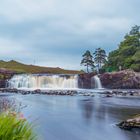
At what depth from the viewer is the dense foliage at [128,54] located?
91975 millimetres

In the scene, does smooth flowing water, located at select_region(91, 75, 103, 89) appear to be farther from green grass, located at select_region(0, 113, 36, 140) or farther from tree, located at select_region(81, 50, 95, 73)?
green grass, located at select_region(0, 113, 36, 140)

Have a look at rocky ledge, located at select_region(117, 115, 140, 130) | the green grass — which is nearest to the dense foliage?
rocky ledge, located at select_region(117, 115, 140, 130)

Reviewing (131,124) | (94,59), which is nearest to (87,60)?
(94,59)

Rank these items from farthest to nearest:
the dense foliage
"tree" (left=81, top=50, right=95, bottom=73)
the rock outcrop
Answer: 1. "tree" (left=81, top=50, right=95, bottom=73)
2. the dense foliage
3. the rock outcrop

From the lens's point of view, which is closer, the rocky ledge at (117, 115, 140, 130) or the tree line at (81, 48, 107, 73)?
the rocky ledge at (117, 115, 140, 130)

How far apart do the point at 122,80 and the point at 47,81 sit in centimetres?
1763

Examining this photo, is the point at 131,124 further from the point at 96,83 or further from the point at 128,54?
the point at 128,54

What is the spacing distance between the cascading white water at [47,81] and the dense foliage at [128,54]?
60.2ft

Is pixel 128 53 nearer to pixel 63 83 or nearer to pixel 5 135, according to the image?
pixel 63 83

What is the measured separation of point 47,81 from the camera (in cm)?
8056

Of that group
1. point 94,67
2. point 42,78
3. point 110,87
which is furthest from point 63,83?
point 94,67

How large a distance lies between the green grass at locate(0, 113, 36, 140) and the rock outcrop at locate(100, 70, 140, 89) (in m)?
75.7

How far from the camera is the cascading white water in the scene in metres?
79.9

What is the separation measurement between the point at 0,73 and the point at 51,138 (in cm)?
6909
